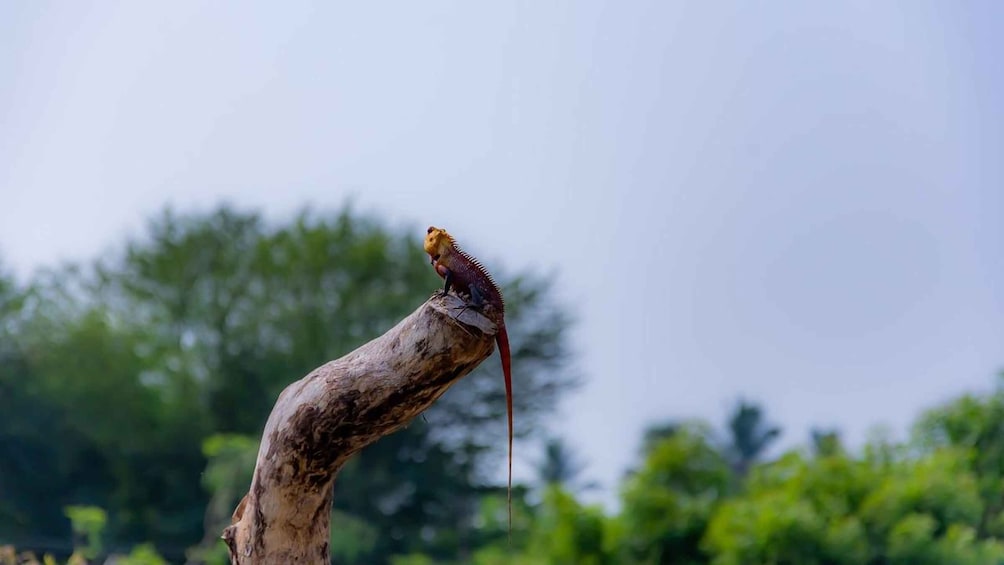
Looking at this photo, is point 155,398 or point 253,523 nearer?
point 253,523

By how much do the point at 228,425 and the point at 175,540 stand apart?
2737 mm

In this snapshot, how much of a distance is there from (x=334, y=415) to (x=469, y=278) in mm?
468

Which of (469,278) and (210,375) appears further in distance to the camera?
(210,375)

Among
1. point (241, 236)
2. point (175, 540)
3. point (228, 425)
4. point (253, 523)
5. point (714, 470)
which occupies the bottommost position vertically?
point (253, 523)

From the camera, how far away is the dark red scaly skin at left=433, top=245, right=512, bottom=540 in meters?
3.21

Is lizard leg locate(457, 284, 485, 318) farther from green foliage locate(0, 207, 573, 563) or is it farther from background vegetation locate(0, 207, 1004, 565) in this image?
green foliage locate(0, 207, 573, 563)

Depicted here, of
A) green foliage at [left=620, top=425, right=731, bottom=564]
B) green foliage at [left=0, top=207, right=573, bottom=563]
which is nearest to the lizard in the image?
green foliage at [left=620, top=425, right=731, bottom=564]

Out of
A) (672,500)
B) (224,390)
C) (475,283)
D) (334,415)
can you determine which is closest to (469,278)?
(475,283)

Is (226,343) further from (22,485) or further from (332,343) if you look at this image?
(22,485)

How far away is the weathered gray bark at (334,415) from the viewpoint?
124 inches

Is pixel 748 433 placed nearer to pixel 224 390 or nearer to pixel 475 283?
pixel 224 390

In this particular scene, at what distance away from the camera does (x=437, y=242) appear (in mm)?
3340

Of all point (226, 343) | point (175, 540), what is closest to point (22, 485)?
A: point (175, 540)

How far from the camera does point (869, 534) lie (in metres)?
10.8
